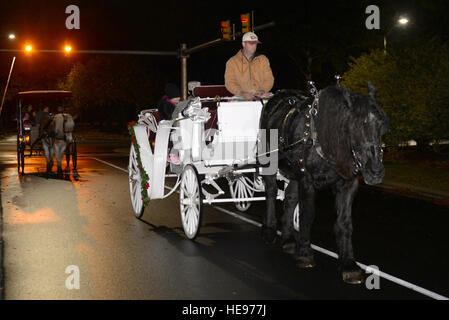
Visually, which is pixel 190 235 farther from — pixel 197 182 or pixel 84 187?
pixel 84 187

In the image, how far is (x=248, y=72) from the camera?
895 cm

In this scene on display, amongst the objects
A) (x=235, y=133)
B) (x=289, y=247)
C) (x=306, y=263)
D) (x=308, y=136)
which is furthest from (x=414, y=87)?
(x=306, y=263)

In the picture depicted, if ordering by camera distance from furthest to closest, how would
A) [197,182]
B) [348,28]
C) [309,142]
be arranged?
[348,28] → [197,182] → [309,142]

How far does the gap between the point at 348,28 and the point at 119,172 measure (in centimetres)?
3844

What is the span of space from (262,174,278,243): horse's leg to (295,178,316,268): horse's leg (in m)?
1.18

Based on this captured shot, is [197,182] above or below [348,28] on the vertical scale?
below

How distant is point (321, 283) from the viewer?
6465 mm

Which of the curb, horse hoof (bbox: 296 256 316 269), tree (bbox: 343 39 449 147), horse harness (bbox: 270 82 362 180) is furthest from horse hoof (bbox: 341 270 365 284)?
tree (bbox: 343 39 449 147)

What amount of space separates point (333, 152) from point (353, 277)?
126 cm

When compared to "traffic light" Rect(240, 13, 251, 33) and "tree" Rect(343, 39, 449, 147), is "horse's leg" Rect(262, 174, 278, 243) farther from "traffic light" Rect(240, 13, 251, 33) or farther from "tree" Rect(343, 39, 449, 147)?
"traffic light" Rect(240, 13, 251, 33)

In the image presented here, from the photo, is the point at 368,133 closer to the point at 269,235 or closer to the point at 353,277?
the point at 353,277

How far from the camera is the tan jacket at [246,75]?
8.86m

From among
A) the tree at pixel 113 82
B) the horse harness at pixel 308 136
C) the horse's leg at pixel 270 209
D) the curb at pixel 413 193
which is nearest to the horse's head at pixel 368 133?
the horse harness at pixel 308 136
